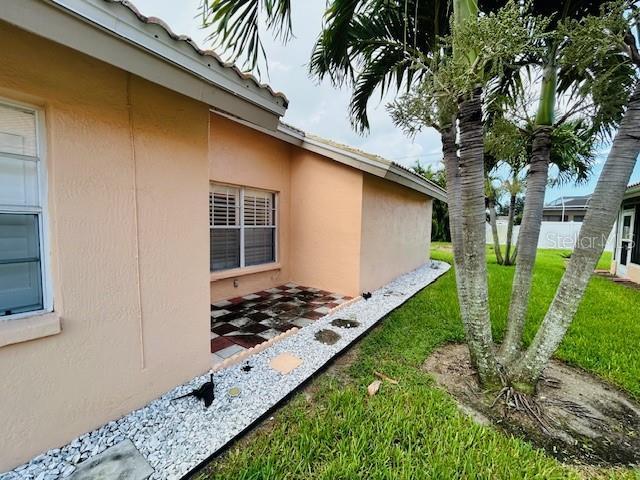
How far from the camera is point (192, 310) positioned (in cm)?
389

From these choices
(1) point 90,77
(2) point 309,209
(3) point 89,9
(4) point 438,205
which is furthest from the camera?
(4) point 438,205

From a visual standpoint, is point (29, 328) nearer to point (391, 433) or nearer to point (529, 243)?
point (391, 433)

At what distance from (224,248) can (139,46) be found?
5.75 metres

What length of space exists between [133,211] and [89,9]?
6.05 feet

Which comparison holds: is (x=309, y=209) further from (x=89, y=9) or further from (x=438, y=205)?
(x=438, y=205)

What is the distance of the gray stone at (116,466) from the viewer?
2.47m

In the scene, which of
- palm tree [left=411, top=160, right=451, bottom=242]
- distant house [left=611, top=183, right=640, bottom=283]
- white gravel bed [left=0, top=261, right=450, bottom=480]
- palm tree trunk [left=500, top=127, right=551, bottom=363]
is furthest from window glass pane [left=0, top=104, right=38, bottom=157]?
palm tree [left=411, top=160, right=451, bottom=242]

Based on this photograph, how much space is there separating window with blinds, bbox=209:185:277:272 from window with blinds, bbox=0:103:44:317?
4.59 m

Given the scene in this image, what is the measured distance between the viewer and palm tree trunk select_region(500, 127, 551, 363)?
408 centimetres

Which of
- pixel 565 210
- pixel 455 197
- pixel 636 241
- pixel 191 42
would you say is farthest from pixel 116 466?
pixel 565 210

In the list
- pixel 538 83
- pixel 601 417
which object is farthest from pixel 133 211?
pixel 601 417

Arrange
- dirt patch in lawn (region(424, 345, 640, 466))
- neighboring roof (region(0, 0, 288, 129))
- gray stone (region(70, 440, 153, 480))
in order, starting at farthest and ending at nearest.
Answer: dirt patch in lawn (region(424, 345, 640, 466)) → gray stone (region(70, 440, 153, 480)) → neighboring roof (region(0, 0, 288, 129))

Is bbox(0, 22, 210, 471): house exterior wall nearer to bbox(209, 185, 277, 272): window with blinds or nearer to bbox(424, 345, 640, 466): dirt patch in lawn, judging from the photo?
bbox(209, 185, 277, 272): window with blinds

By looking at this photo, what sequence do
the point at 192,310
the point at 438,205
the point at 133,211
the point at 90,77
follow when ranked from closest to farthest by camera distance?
the point at 90,77, the point at 133,211, the point at 192,310, the point at 438,205
